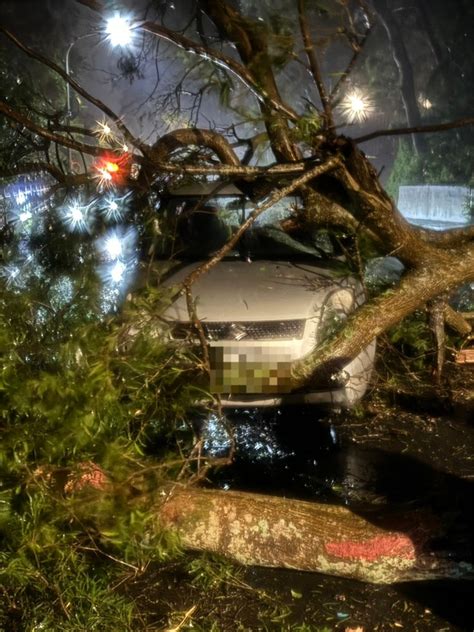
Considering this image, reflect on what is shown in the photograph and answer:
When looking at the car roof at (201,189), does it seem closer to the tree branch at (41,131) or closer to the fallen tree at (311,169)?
the fallen tree at (311,169)

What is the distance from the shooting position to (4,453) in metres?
2.94

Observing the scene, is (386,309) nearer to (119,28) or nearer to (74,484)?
(74,484)

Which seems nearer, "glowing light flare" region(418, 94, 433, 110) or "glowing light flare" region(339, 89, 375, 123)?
"glowing light flare" region(339, 89, 375, 123)

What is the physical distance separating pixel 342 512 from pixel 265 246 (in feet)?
8.78

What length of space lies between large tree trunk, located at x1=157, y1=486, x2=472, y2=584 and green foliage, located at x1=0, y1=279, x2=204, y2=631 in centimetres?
18

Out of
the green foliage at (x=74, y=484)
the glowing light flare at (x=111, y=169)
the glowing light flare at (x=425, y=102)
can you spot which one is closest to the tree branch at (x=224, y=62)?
the glowing light flare at (x=111, y=169)

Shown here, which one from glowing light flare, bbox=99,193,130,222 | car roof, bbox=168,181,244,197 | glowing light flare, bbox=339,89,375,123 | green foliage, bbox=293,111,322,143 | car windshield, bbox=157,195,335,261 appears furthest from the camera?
glowing light flare, bbox=339,89,375,123

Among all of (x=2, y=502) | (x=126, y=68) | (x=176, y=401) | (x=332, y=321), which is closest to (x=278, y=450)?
(x=332, y=321)

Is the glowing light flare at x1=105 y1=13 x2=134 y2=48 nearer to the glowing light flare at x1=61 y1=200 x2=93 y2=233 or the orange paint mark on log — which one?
the glowing light flare at x1=61 y1=200 x2=93 y2=233

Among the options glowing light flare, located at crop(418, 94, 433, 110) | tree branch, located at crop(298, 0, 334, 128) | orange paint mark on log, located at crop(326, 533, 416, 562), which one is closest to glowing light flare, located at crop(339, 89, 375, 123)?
tree branch, located at crop(298, 0, 334, 128)

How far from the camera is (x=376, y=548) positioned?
9.85ft

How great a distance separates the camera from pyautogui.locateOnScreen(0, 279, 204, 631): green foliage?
9.55 ft

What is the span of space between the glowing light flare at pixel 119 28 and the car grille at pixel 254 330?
243 cm

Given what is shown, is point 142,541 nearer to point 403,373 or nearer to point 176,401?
point 176,401
